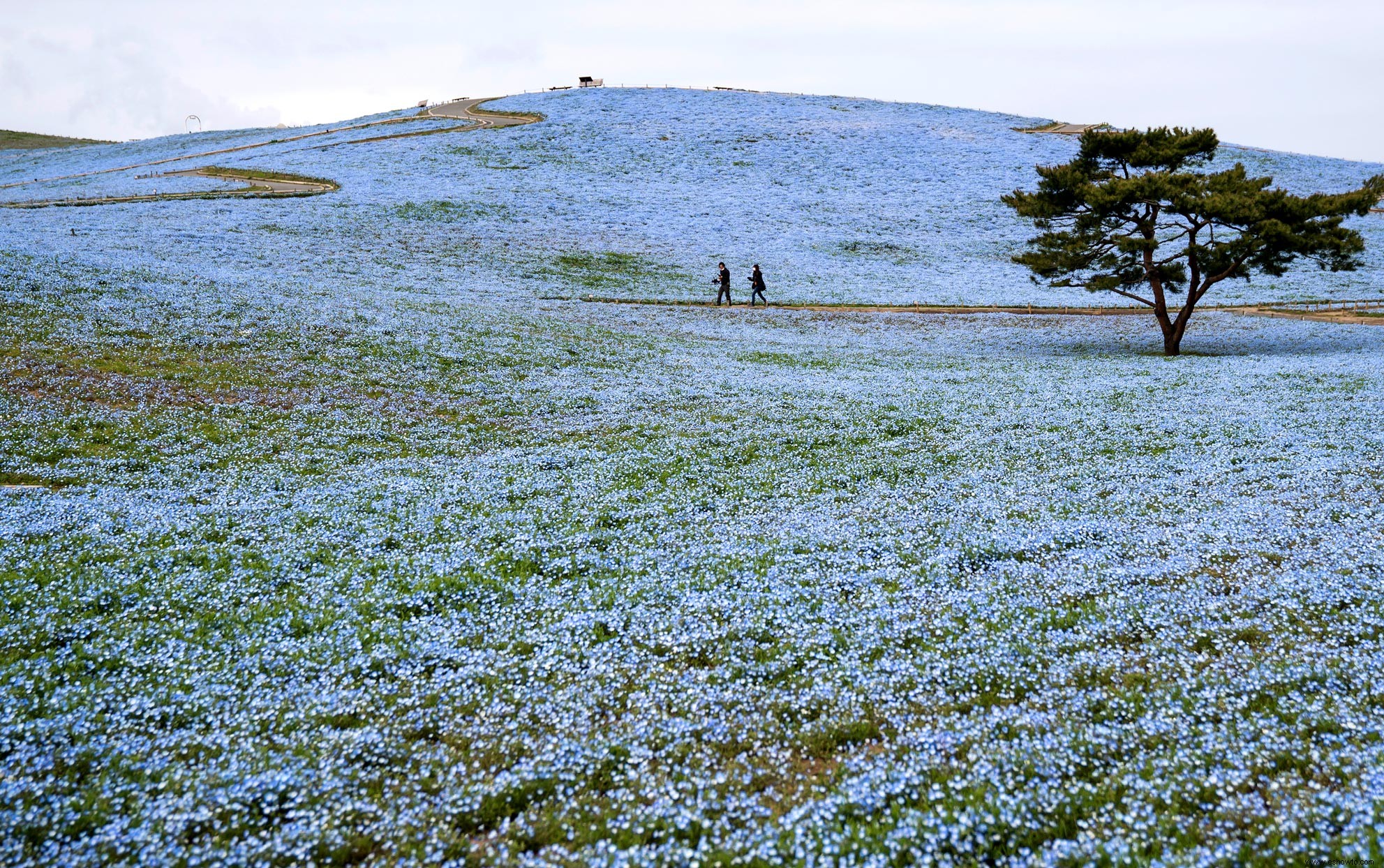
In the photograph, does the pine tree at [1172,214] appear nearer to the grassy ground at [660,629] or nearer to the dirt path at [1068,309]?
the dirt path at [1068,309]

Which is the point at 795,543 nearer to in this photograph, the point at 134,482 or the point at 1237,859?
the point at 1237,859

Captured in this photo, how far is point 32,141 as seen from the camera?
299 ft

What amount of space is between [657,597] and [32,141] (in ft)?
371

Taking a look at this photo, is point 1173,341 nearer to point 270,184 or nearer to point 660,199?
point 660,199

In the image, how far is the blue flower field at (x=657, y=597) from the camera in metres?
6.36

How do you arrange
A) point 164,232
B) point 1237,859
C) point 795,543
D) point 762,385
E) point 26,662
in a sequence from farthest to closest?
point 164,232 < point 762,385 < point 795,543 < point 26,662 < point 1237,859

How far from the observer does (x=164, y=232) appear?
39812 millimetres

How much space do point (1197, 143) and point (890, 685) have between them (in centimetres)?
2881

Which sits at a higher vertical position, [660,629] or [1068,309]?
[1068,309]

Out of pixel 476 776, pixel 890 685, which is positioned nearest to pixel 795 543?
pixel 890 685

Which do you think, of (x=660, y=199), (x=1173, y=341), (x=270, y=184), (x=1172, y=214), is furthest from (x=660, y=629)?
(x=270, y=184)

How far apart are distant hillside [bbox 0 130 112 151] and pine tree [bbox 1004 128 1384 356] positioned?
301ft

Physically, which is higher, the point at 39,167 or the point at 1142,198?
the point at 39,167

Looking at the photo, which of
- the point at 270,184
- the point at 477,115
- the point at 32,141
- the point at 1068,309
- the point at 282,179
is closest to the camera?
the point at 1068,309
